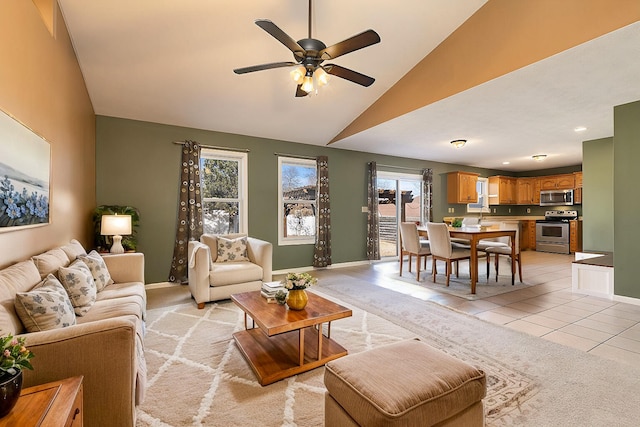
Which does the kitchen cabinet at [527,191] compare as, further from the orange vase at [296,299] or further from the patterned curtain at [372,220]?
the orange vase at [296,299]

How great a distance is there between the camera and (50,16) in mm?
2346

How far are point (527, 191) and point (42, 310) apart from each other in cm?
1047

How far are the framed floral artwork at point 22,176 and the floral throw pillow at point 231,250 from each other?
1906 millimetres

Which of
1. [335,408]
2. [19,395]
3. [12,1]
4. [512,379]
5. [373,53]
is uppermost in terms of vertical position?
[373,53]

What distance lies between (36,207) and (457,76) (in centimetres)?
396

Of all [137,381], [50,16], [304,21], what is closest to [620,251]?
[304,21]

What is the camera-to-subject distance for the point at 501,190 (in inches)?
331

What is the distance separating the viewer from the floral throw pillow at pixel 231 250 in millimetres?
3973

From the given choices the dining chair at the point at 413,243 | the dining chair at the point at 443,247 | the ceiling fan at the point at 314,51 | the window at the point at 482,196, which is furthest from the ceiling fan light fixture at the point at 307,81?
the window at the point at 482,196

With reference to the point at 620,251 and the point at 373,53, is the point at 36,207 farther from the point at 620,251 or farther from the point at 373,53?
the point at 620,251

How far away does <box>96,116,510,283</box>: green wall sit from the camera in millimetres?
4145

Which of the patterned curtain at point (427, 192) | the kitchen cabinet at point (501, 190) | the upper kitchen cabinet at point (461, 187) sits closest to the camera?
the patterned curtain at point (427, 192)

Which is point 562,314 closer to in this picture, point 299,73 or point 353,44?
point 353,44

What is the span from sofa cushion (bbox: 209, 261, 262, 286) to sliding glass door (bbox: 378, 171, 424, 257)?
3.70 m
